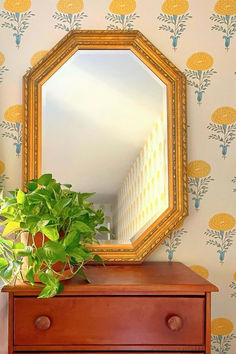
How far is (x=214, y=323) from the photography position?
1.91 meters

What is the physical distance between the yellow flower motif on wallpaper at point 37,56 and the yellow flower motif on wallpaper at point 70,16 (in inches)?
5.2

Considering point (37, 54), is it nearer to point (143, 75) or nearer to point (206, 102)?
point (143, 75)

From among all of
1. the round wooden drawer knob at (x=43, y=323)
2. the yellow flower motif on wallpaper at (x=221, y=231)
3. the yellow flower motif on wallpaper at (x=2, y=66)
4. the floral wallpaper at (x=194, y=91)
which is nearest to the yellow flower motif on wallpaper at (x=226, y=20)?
the floral wallpaper at (x=194, y=91)

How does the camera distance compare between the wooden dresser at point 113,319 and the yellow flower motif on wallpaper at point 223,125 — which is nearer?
the wooden dresser at point 113,319

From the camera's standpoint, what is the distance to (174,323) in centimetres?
142

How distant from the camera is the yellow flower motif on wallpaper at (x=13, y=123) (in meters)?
1.91

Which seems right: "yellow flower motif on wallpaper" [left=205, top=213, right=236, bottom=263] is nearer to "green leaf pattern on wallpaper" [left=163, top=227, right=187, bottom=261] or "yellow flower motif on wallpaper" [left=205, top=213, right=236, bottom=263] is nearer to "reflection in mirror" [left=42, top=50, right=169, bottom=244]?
"green leaf pattern on wallpaper" [left=163, top=227, right=187, bottom=261]

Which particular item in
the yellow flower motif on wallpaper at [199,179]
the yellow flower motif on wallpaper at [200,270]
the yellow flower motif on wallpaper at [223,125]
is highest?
the yellow flower motif on wallpaper at [223,125]

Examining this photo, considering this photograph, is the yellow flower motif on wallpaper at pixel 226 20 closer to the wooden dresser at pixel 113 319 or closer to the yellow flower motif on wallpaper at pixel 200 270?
the yellow flower motif on wallpaper at pixel 200 270

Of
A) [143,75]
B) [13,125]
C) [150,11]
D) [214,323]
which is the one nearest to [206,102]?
[143,75]

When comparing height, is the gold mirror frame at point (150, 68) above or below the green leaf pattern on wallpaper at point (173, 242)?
above

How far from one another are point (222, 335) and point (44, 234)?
3.36 ft

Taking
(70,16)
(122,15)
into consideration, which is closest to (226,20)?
(122,15)

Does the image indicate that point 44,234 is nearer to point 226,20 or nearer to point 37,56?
point 37,56
